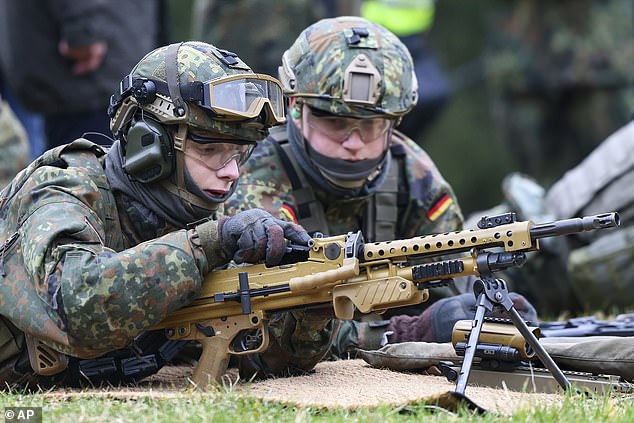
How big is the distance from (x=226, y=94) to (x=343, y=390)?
1342 millimetres

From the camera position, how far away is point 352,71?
641 centimetres

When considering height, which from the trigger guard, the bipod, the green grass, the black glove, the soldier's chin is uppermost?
the soldier's chin

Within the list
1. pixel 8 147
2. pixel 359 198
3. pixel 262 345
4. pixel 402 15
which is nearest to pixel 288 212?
pixel 359 198

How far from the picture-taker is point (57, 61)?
9.45m

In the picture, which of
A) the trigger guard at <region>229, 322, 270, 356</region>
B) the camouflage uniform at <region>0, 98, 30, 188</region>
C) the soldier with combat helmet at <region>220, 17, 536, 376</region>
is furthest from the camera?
the camouflage uniform at <region>0, 98, 30, 188</region>

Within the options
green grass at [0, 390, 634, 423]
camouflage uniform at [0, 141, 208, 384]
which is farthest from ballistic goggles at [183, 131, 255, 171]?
green grass at [0, 390, 634, 423]

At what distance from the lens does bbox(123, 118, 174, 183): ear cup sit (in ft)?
17.3

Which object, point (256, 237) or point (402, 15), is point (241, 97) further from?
point (402, 15)

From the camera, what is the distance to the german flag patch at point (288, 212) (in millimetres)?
6430

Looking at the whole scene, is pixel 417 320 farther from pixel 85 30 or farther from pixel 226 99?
pixel 85 30

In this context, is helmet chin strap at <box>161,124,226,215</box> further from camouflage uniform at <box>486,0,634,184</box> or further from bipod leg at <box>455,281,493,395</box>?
camouflage uniform at <box>486,0,634,184</box>

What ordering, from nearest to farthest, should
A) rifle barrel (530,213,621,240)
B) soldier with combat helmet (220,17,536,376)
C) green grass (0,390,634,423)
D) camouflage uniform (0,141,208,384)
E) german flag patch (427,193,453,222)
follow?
green grass (0,390,634,423) < rifle barrel (530,213,621,240) < camouflage uniform (0,141,208,384) < soldier with combat helmet (220,17,536,376) < german flag patch (427,193,453,222)

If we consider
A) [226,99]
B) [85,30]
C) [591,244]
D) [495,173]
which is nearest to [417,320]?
[226,99]

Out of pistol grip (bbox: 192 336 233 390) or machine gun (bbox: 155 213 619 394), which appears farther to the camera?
pistol grip (bbox: 192 336 233 390)
